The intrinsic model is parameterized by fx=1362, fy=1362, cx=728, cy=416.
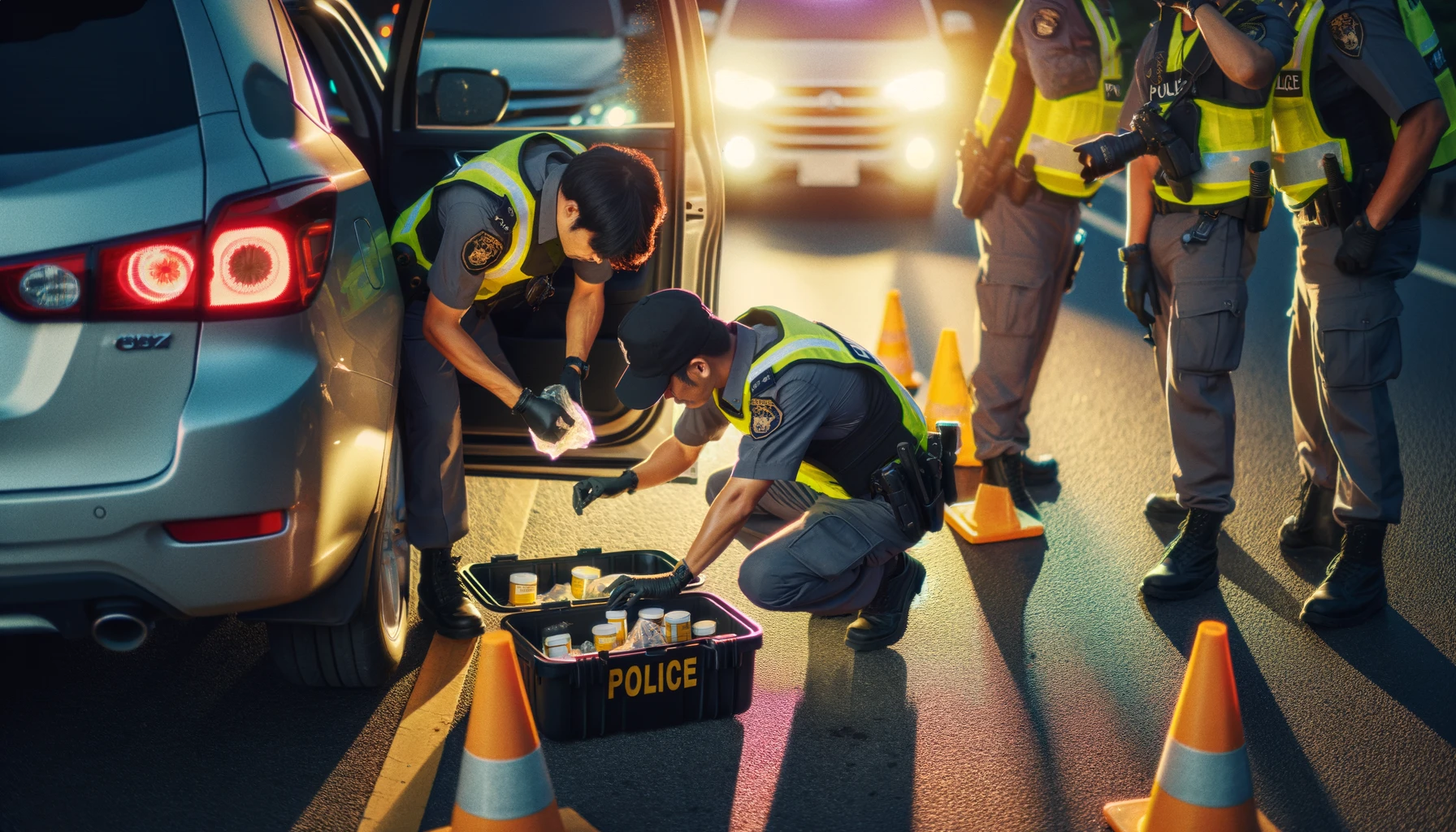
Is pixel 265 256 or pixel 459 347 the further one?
pixel 459 347

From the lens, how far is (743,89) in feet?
34.1

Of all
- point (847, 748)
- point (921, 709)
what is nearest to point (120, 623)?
point (847, 748)

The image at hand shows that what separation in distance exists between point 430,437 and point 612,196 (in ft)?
2.91

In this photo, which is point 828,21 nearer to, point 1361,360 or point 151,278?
point 1361,360

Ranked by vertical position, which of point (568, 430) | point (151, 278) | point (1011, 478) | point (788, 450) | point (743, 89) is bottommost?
point (1011, 478)

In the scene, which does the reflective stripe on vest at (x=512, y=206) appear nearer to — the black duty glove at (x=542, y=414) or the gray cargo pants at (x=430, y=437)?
the gray cargo pants at (x=430, y=437)

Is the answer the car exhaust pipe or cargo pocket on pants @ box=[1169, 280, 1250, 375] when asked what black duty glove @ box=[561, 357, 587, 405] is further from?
cargo pocket on pants @ box=[1169, 280, 1250, 375]

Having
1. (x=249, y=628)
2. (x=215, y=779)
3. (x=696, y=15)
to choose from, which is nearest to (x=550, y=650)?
(x=215, y=779)

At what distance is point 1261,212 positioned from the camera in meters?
4.20

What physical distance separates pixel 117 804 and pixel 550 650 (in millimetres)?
1014

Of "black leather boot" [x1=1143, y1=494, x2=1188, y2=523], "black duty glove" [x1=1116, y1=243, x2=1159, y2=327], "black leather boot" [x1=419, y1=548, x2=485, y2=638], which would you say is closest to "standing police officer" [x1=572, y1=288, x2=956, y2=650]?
"black leather boot" [x1=419, y1=548, x2=485, y2=638]

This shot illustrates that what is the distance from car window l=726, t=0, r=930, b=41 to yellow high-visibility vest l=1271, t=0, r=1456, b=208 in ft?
21.8

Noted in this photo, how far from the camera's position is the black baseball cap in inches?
131

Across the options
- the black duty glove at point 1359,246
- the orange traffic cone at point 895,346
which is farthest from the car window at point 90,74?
the orange traffic cone at point 895,346
